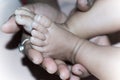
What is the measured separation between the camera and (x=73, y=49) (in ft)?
2.27

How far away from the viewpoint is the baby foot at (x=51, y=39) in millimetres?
644

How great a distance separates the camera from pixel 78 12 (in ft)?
2.52

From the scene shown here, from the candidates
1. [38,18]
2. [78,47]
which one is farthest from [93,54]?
[38,18]

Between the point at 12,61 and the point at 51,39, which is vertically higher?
the point at 51,39

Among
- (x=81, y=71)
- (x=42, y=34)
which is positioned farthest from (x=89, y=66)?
(x=42, y=34)

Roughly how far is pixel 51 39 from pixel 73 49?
63 mm

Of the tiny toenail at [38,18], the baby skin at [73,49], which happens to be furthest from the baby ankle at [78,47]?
the tiny toenail at [38,18]

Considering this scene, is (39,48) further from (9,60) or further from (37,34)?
(9,60)

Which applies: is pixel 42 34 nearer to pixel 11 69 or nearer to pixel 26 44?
pixel 26 44

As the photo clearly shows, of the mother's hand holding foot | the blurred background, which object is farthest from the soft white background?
the mother's hand holding foot

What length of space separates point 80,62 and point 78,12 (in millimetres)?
145

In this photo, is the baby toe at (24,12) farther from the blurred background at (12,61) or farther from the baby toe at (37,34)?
the blurred background at (12,61)

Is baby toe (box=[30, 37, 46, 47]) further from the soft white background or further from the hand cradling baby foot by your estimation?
the soft white background

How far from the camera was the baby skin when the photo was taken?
646mm
